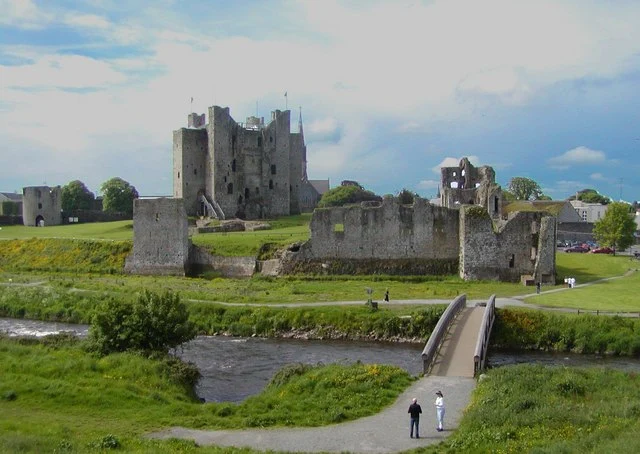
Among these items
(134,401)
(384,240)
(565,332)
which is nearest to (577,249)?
(384,240)

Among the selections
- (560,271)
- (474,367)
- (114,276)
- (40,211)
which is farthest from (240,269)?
(40,211)

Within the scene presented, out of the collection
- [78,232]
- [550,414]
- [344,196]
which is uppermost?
[344,196]

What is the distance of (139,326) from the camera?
30.4m

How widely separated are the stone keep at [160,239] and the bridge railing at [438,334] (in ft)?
94.6

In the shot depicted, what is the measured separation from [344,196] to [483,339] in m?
85.5

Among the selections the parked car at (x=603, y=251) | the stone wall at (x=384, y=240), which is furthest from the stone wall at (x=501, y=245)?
the parked car at (x=603, y=251)

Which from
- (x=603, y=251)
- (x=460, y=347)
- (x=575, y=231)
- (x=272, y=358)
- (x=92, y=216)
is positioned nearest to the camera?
(x=460, y=347)

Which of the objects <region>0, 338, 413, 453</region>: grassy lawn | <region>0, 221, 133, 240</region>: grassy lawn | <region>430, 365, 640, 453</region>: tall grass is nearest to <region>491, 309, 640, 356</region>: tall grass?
<region>430, 365, 640, 453</region>: tall grass

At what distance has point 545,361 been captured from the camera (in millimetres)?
34406

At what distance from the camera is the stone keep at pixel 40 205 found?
96.8 meters

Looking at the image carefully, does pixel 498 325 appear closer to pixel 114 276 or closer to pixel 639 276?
pixel 639 276

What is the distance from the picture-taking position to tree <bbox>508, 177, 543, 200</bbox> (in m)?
145

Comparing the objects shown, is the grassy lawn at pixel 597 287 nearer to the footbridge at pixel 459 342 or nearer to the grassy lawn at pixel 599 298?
the grassy lawn at pixel 599 298

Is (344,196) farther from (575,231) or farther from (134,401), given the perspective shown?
(134,401)
